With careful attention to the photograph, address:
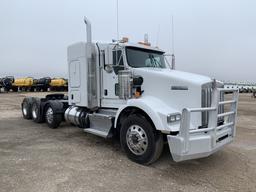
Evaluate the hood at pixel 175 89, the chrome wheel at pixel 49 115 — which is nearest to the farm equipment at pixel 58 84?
the chrome wheel at pixel 49 115

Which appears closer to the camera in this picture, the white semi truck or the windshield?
the white semi truck

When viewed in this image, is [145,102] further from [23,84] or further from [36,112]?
[23,84]

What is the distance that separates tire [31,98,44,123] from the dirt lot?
2.76 m

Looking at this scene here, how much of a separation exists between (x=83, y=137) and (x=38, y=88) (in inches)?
1316

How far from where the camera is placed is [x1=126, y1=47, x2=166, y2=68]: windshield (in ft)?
20.2

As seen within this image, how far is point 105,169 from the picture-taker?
4836 millimetres

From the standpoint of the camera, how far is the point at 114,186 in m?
4.07

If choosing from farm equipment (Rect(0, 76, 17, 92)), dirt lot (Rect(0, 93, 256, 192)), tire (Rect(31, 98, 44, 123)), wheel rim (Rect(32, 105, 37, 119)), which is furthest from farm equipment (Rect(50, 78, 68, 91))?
dirt lot (Rect(0, 93, 256, 192))

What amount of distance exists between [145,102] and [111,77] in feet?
5.59

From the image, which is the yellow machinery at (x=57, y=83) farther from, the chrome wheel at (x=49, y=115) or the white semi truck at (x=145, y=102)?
the white semi truck at (x=145, y=102)

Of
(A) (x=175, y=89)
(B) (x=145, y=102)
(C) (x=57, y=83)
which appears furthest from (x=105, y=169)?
(C) (x=57, y=83)

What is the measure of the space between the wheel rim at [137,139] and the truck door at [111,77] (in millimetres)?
1168

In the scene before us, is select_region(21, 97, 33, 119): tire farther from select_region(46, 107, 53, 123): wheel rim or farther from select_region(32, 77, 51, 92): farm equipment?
A: select_region(32, 77, 51, 92): farm equipment

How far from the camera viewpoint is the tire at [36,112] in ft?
32.1
